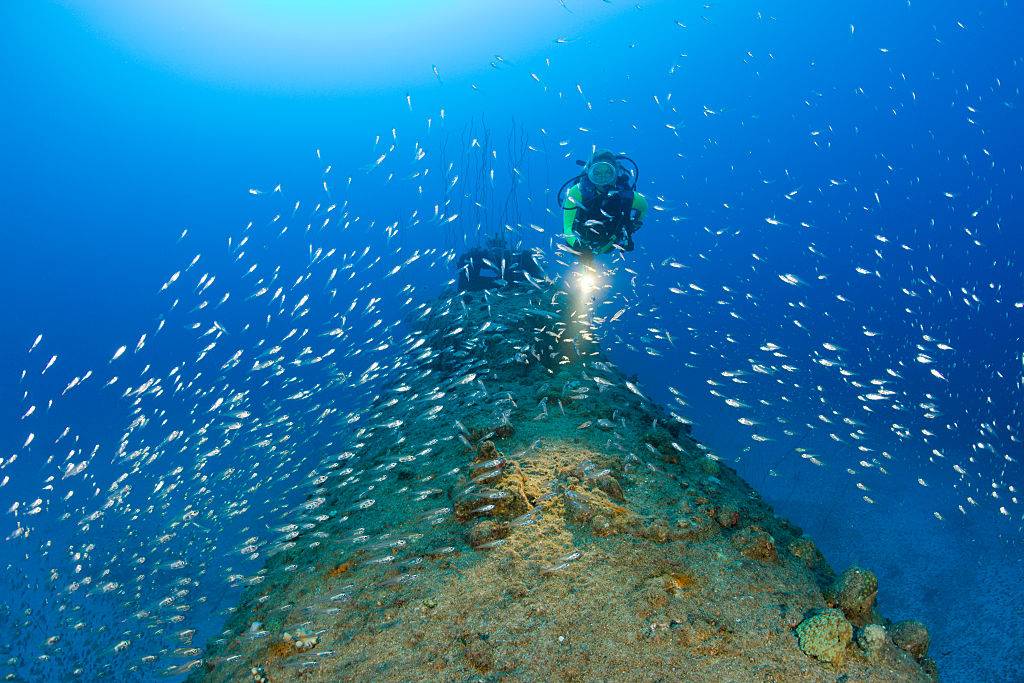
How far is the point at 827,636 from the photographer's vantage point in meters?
2.72

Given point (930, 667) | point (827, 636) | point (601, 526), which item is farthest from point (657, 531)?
point (930, 667)

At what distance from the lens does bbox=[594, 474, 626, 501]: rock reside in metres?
4.27

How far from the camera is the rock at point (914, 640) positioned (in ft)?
9.68

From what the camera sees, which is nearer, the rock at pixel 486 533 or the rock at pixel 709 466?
the rock at pixel 486 533

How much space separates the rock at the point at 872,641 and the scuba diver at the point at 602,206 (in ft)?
21.5

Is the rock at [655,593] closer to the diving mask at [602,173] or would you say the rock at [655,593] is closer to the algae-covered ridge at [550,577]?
the algae-covered ridge at [550,577]

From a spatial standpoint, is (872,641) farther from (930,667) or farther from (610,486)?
(610,486)

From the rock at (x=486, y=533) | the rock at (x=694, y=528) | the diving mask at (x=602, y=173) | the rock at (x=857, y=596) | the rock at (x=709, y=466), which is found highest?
the diving mask at (x=602, y=173)

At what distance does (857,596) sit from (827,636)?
0.68m

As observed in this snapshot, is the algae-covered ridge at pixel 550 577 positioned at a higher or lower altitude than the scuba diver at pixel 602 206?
lower

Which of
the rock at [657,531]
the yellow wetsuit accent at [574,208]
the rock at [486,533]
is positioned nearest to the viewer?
the rock at [657,531]

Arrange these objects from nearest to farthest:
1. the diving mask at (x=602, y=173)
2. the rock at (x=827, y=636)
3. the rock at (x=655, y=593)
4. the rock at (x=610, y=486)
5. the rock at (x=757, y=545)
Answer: the rock at (x=827, y=636) < the rock at (x=655, y=593) < the rock at (x=757, y=545) < the rock at (x=610, y=486) < the diving mask at (x=602, y=173)

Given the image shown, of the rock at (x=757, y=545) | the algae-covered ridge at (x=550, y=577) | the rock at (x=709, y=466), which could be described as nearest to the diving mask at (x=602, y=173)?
the algae-covered ridge at (x=550, y=577)

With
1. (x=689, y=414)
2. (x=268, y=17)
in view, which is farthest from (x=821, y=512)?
(x=268, y=17)
